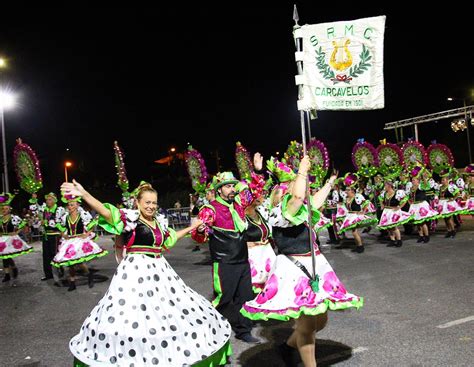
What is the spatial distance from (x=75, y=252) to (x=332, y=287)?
707cm

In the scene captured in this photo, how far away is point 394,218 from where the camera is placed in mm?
13273

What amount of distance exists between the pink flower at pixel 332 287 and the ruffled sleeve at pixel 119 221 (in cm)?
184

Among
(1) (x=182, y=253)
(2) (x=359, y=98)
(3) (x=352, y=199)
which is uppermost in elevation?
(2) (x=359, y=98)

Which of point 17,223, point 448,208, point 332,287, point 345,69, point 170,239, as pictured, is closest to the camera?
point 332,287

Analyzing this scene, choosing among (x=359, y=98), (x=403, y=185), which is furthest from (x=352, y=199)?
(x=359, y=98)

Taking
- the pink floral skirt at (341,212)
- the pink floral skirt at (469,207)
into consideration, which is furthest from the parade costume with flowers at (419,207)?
the pink floral skirt at (341,212)

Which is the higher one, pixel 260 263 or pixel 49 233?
pixel 49 233

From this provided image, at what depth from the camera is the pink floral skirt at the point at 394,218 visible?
1317 cm

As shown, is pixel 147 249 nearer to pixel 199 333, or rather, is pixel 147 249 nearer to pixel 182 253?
pixel 199 333

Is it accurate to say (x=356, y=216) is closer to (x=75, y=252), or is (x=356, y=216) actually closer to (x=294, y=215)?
(x=75, y=252)

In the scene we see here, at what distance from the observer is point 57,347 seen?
5961mm

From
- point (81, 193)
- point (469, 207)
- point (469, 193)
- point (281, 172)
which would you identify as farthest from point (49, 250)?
point (469, 193)

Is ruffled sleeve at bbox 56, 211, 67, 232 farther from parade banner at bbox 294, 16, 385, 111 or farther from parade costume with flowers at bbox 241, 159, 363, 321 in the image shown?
parade banner at bbox 294, 16, 385, 111

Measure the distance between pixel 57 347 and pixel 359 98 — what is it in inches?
181
